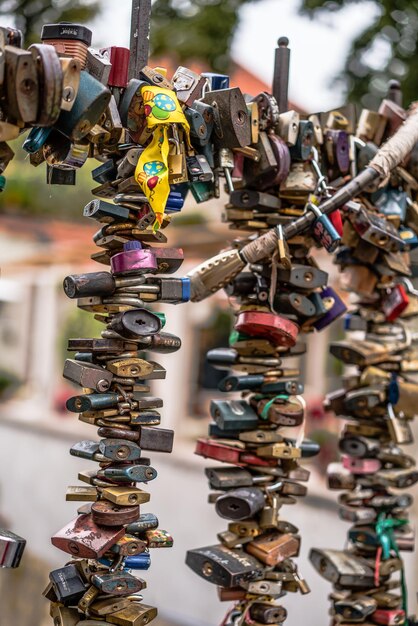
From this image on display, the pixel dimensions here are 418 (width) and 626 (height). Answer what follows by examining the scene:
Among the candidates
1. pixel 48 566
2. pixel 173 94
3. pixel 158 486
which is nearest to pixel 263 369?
pixel 173 94

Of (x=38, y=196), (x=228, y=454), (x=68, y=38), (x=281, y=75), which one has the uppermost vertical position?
(x=38, y=196)

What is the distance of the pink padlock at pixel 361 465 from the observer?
1482mm

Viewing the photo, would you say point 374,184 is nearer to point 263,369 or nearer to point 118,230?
point 263,369

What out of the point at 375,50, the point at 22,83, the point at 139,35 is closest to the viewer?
the point at 22,83

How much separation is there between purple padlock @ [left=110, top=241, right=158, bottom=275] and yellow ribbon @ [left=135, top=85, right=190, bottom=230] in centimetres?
5

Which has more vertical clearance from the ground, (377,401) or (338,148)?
(338,148)

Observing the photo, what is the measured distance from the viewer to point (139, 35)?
1.06 metres

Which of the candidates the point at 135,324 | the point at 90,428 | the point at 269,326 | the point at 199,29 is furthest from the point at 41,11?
the point at 135,324

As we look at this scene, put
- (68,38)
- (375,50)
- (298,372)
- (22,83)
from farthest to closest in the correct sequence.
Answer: (375,50)
(298,372)
(68,38)
(22,83)

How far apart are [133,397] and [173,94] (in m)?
0.38

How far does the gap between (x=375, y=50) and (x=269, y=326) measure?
283 cm

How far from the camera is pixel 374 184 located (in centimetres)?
130

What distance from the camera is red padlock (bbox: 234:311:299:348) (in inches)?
48.1

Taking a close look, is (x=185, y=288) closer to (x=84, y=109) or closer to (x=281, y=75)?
(x=84, y=109)
